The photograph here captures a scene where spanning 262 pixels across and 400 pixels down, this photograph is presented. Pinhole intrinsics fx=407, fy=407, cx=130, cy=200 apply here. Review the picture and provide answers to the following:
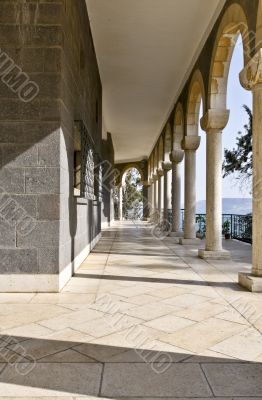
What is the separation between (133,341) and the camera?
279 cm

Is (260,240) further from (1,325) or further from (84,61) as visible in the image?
(84,61)

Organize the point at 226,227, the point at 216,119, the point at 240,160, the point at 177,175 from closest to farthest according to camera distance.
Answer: the point at 216,119 < the point at 177,175 < the point at 226,227 < the point at 240,160

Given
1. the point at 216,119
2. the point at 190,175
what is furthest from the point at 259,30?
the point at 190,175

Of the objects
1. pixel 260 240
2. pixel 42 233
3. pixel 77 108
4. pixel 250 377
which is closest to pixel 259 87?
pixel 260 240

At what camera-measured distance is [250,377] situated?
224cm

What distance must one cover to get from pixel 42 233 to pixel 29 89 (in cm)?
154

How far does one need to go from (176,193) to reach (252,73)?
23.5 ft

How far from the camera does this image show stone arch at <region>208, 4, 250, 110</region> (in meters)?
5.65

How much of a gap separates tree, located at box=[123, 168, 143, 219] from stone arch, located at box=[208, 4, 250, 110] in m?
24.2

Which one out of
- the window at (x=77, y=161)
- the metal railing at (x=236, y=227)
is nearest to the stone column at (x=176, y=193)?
the metal railing at (x=236, y=227)

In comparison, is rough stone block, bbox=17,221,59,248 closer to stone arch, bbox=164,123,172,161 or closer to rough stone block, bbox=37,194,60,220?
rough stone block, bbox=37,194,60,220

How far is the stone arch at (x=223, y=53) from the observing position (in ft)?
18.5

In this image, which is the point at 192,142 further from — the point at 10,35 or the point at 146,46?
the point at 10,35

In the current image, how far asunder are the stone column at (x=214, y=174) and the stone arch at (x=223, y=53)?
27 cm
